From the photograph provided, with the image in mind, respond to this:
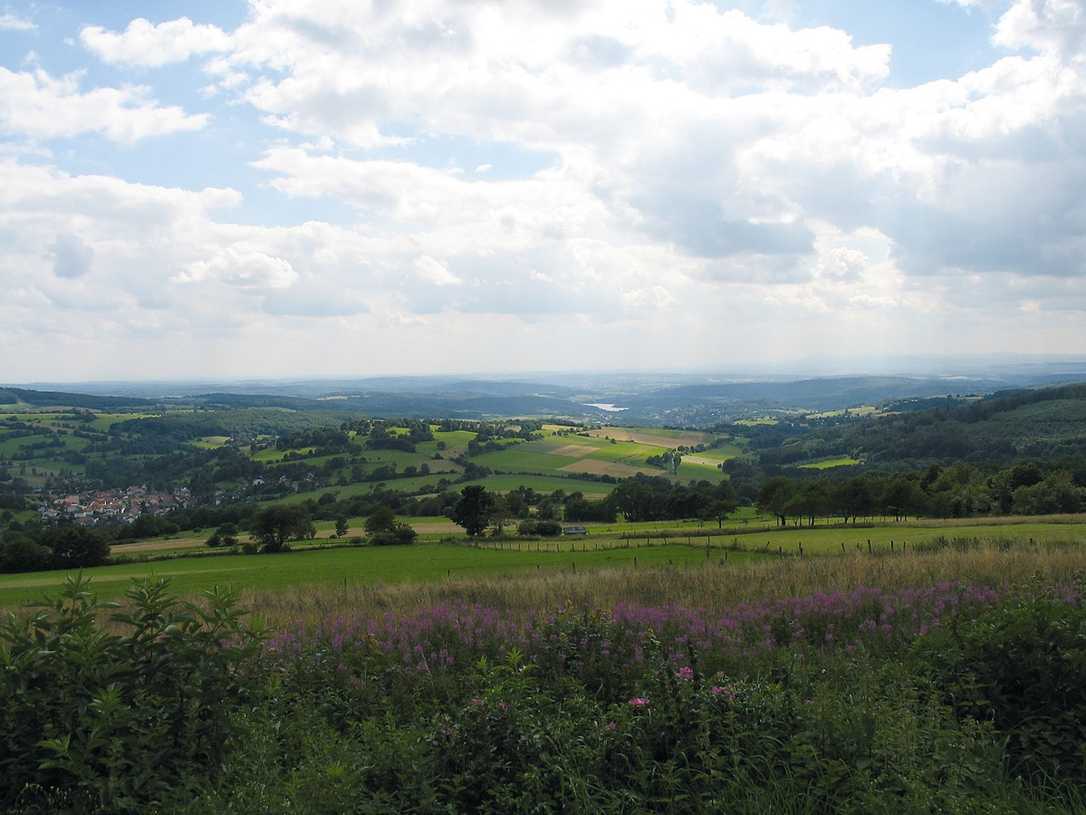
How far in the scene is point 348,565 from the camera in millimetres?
40125

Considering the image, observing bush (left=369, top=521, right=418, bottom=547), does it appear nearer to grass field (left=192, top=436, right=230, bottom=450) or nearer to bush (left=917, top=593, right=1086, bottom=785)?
bush (left=917, top=593, right=1086, bottom=785)

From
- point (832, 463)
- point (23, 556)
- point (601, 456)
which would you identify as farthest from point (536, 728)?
point (832, 463)

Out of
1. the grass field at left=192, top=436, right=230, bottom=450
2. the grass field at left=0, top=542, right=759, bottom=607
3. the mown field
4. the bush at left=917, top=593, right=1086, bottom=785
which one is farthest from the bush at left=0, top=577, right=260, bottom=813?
the grass field at left=192, top=436, right=230, bottom=450

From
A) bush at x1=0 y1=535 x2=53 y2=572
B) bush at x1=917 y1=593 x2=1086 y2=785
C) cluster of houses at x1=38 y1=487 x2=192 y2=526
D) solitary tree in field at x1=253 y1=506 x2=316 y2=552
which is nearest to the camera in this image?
bush at x1=917 y1=593 x2=1086 y2=785

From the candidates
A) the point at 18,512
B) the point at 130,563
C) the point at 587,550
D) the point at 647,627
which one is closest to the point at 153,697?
the point at 647,627

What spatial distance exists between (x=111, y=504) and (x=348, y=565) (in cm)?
8796

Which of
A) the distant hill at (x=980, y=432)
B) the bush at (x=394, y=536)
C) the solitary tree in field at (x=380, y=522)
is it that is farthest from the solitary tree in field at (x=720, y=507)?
the distant hill at (x=980, y=432)

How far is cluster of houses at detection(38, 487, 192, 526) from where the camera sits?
96356mm

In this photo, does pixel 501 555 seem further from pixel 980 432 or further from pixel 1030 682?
pixel 980 432

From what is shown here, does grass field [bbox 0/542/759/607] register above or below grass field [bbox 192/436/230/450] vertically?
above

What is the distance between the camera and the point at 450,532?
6144cm

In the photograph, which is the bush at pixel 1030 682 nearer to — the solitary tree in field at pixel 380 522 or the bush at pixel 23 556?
the solitary tree in field at pixel 380 522

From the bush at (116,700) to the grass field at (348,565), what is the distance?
22.5 meters

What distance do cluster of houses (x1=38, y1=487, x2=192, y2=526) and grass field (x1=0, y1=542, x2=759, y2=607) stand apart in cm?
5435
